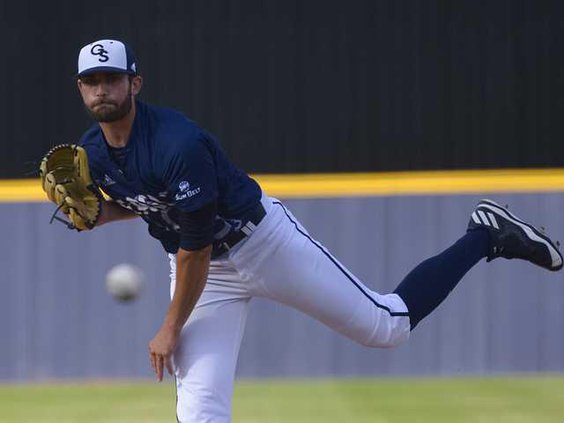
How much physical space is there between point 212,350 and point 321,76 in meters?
3.34

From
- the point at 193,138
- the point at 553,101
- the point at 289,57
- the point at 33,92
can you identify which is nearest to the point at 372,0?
the point at 289,57

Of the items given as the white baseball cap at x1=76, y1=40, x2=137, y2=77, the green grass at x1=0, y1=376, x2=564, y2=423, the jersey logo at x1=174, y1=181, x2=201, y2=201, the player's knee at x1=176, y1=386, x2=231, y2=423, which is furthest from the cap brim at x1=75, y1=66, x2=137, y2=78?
the green grass at x1=0, y1=376, x2=564, y2=423

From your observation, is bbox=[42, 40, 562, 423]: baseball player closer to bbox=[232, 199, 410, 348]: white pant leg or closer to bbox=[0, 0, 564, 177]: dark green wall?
bbox=[232, 199, 410, 348]: white pant leg

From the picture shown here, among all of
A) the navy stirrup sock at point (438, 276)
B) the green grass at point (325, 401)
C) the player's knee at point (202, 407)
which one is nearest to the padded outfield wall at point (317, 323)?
the green grass at point (325, 401)

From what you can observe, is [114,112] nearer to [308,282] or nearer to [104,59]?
[104,59]

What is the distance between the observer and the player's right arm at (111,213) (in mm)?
5336

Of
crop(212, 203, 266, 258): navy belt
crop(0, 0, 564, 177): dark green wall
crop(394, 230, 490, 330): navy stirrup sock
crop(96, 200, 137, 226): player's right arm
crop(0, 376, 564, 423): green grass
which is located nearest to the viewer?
crop(212, 203, 266, 258): navy belt

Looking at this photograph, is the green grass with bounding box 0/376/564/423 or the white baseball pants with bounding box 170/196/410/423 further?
the green grass with bounding box 0/376/564/423

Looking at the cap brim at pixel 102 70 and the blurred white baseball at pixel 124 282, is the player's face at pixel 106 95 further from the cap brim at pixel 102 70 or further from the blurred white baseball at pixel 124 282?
the blurred white baseball at pixel 124 282

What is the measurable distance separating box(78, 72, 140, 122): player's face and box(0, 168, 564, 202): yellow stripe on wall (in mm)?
3337

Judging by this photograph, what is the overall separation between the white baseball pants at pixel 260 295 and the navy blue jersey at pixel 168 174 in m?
0.14

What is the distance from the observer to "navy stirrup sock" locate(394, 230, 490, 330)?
18.3 feet

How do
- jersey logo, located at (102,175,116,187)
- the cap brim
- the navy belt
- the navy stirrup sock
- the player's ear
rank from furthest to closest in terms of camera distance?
the navy stirrup sock
the navy belt
jersey logo, located at (102,175,116,187)
the player's ear
the cap brim

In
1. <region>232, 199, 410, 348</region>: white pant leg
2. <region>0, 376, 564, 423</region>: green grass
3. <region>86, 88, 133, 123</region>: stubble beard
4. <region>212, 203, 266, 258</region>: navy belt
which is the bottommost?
<region>0, 376, 564, 423</region>: green grass
